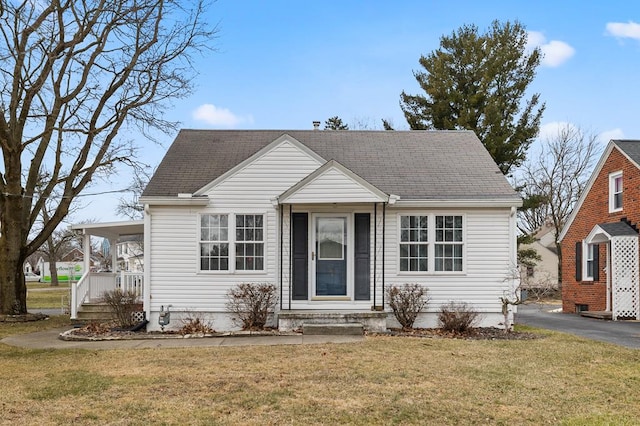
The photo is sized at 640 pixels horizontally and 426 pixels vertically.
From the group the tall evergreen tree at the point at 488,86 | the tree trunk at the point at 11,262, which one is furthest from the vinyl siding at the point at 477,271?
the tall evergreen tree at the point at 488,86

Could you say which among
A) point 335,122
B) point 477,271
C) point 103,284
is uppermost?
point 335,122

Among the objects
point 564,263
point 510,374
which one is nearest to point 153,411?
point 510,374

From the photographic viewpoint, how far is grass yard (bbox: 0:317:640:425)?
646 cm

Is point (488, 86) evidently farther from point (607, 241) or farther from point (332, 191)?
point (332, 191)

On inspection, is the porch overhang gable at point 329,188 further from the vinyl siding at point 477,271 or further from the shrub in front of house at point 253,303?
the shrub in front of house at point 253,303

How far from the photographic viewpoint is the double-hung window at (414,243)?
1424 centimetres

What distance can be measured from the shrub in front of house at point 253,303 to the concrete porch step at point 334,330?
116 centimetres

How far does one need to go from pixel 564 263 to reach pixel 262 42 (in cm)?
1470

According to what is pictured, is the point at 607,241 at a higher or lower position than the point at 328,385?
higher

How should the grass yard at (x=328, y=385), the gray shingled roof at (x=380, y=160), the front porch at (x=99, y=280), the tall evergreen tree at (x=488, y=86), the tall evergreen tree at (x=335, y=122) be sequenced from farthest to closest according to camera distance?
1. the tall evergreen tree at (x=335, y=122)
2. the tall evergreen tree at (x=488, y=86)
3. the front porch at (x=99, y=280)
4. the gray shingled roof at (x=380, y=160)
5. the grass yard at (x=328, y=385)

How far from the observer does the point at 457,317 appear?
13.3 metres

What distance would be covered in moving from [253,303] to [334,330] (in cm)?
200

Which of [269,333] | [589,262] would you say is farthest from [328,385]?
[589,262]

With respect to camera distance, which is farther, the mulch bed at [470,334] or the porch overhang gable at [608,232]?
the porch overhang gable at [608,232]
